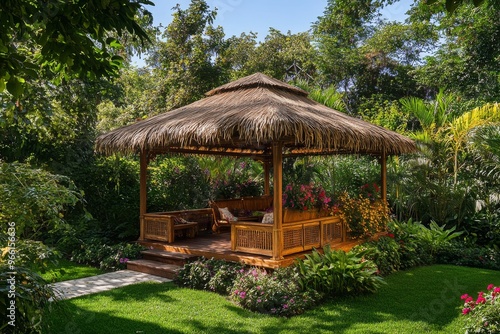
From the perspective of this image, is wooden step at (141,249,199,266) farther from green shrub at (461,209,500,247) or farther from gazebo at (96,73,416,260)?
green shrub at (461,209,500,247)

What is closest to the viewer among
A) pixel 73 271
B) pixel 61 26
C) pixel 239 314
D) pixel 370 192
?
pixel 61 26

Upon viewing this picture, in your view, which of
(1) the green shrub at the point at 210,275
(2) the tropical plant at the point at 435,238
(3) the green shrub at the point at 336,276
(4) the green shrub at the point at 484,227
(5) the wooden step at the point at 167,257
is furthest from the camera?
(4) the green shrub at the point at 484,227

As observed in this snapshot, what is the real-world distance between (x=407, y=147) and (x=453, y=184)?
2733 millimetres

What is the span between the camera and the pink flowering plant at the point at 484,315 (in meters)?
4.83

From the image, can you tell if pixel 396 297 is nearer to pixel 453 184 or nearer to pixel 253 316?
pixel 253 316

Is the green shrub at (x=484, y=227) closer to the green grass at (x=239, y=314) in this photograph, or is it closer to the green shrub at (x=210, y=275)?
the green grass at (x=239, y=314)

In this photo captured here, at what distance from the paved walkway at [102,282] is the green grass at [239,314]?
324mm

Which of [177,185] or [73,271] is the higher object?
[177,185]

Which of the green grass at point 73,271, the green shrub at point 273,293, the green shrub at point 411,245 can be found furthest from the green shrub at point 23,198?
the green shrub at point 411,245

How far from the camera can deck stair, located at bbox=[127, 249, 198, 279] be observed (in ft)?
26.3

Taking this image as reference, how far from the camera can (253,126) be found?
6.79 m

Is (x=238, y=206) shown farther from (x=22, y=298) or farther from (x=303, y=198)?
(x=22, y=298)

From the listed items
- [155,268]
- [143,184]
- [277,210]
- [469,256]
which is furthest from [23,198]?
[469,256]

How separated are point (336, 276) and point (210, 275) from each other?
6.82 ft
